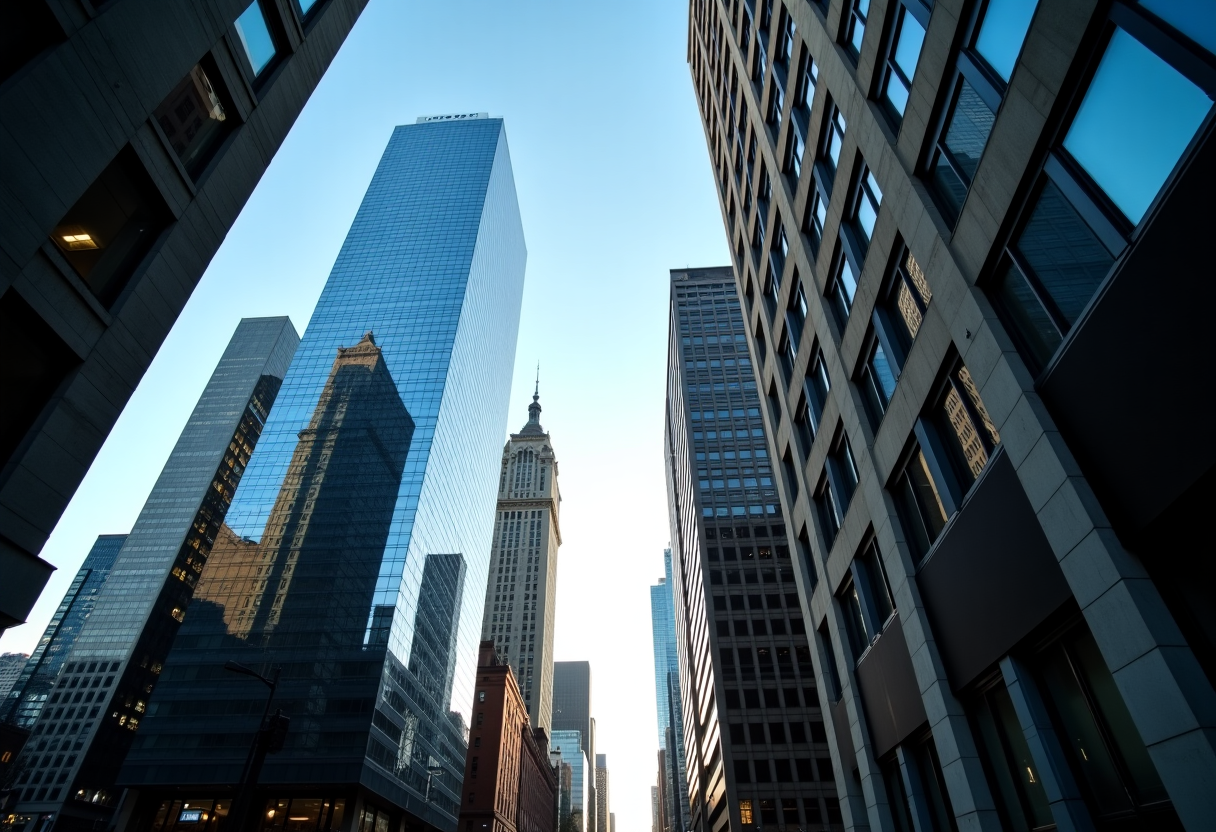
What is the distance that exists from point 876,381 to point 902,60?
864cm

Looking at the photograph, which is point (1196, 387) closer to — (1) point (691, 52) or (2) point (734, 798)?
(1) point (691, 52)

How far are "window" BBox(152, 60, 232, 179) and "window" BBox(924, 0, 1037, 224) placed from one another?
1657 centimetres

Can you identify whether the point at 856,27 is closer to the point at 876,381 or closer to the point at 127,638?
the point at 876,381

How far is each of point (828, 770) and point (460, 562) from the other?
195ft

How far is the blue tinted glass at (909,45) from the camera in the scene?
1640 centimetres

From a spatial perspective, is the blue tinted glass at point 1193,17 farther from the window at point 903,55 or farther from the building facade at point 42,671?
the building facade at point 42,671

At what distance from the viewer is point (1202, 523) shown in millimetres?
8453

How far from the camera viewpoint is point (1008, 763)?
1366 centimetres

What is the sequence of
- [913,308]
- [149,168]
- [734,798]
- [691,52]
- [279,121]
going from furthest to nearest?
[734,798] → [691,52] → [279,121] → [913,308] → [149,168]

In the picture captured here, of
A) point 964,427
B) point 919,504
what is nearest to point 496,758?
point 919,504

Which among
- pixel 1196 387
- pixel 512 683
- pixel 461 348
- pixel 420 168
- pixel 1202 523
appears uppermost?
pixel 420 168

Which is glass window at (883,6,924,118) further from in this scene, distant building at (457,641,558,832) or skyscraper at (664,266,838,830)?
distant building at (457,641,558,832)

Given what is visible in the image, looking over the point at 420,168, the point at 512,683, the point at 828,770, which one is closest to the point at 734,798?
the point at 828,770

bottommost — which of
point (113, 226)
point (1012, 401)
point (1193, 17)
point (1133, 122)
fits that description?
point (1012, 401)
